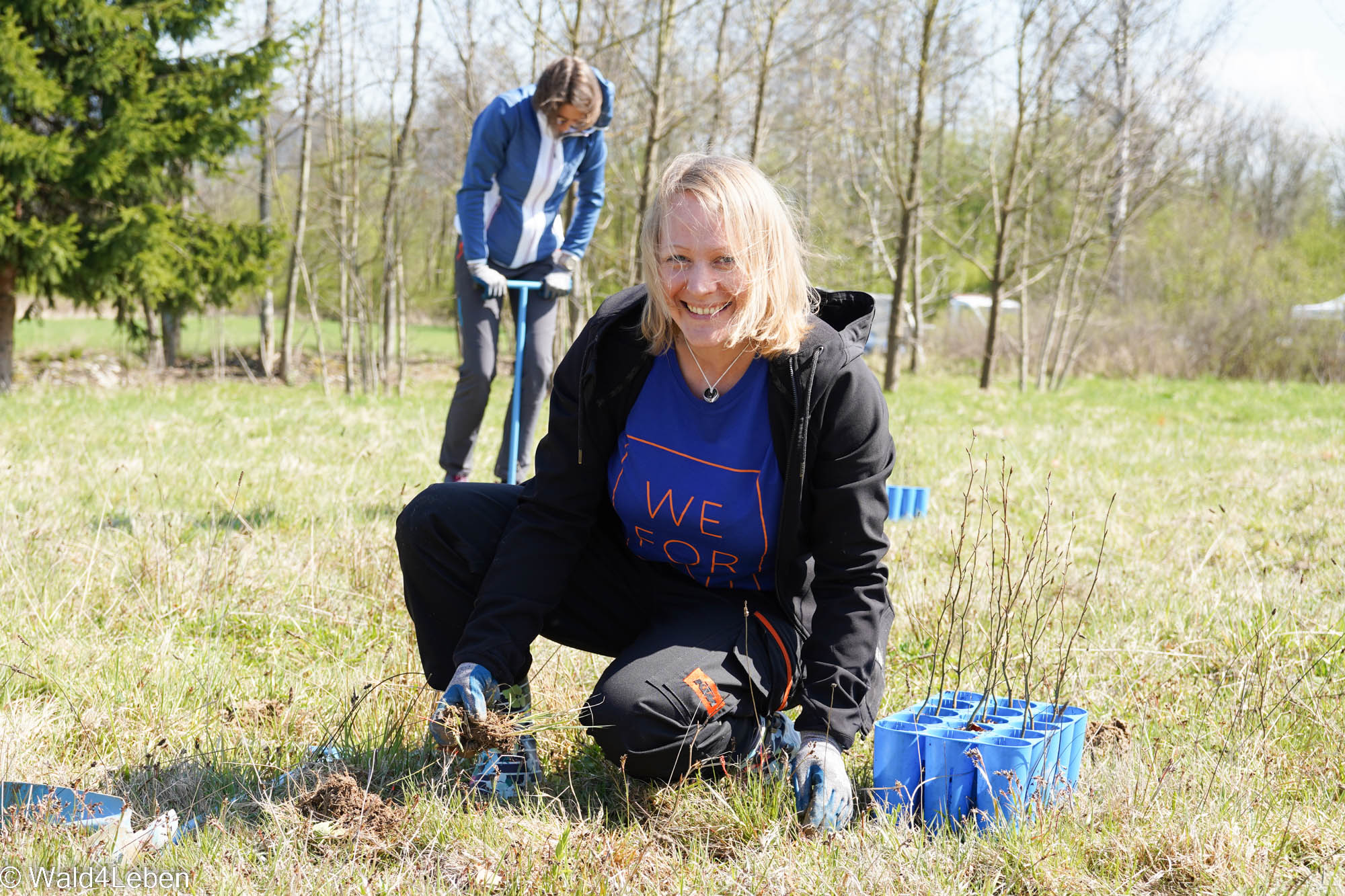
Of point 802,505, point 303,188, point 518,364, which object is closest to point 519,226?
point 518,364

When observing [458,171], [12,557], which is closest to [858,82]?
[458,171]

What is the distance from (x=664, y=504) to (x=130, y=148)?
1485cm

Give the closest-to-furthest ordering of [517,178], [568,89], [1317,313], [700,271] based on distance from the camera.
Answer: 1. [700,271]
2. [568,89]
3. [517,178]
4. [1317,313]

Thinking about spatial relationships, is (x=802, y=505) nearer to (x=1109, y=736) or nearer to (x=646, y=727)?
(x=646, y=727)

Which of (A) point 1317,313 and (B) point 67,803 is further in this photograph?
(A) point 1317,313

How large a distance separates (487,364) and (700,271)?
3.07m

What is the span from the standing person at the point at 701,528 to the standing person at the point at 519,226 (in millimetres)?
2660

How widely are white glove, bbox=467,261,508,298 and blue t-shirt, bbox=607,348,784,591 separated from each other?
108 inches

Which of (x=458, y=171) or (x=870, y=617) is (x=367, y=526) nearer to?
(x=870, y=617)

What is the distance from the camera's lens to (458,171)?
21.0 meters

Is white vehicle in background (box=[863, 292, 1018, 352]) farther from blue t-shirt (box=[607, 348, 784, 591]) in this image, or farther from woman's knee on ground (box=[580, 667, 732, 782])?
woman's knee on ground (box=[580, 667, 732, 782])

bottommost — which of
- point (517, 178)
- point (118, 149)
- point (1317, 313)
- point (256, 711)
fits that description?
point (256, 711)

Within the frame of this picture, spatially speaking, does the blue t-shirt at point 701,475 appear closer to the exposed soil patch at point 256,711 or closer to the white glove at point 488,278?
the exposed soil patch at point 256,711

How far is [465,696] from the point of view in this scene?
90.2 inches
